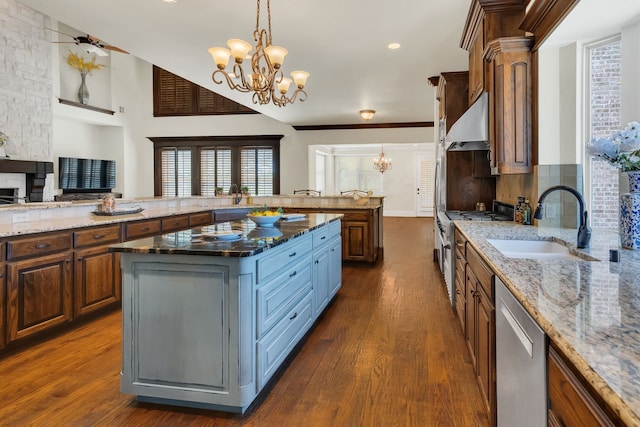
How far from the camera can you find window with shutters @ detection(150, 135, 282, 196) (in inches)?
390

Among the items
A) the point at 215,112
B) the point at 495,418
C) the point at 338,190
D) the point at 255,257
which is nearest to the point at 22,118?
the point at 215,112

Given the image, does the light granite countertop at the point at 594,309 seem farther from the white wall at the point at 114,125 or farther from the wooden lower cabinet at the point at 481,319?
the white wall at the point at 114,125

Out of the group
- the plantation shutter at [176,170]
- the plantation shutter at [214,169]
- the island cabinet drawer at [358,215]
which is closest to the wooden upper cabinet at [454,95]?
the island cabinet drawer at [358,215]

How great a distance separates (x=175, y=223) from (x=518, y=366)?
13.2ft

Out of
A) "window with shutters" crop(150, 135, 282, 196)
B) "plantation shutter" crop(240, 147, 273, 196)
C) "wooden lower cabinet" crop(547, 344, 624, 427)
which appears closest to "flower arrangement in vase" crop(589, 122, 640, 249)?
"wooden lower cabinet" crop(547, 344, 624, 427)

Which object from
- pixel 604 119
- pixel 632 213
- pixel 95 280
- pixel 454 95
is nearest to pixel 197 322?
pixel 95 280

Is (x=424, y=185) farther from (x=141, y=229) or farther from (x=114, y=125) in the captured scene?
(x=141, y=229)

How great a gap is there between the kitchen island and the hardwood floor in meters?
0.13

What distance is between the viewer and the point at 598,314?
0.98m

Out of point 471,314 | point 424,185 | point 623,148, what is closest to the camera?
point 623,148

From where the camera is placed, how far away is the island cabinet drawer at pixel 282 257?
218 centimetres

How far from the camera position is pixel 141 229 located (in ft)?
13.0

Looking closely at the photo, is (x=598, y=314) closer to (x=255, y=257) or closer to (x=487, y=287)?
(x=487, y=287)

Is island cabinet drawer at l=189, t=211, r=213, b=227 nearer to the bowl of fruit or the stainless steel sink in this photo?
the bowl of fruit
